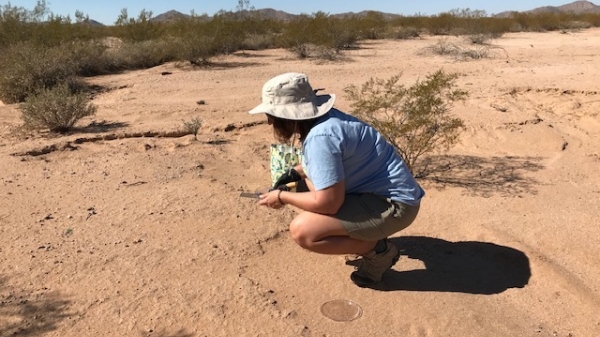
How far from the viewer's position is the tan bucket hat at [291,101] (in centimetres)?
254

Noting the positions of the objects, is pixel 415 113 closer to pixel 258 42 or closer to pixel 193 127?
pixel 193 127

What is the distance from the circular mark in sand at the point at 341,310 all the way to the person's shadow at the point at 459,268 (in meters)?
0.23

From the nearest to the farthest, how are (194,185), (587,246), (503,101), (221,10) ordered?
(587,246) → (194,185) → (503,101) → (221,10)

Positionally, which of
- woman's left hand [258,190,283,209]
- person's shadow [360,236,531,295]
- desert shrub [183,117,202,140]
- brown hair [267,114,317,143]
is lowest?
person's shadow [360,236,531,295]

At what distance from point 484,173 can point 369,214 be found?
2.54m

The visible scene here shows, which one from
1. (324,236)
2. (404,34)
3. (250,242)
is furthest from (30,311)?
(404,34)

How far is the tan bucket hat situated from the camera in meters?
2.54

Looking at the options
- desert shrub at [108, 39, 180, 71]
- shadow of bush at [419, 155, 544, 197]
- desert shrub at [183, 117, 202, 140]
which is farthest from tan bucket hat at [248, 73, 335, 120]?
desert shrub at [108, 39, 180, 71]

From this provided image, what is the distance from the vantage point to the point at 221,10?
19562mm

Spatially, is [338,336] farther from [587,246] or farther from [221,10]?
[221,10]

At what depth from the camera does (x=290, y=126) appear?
8.61ft

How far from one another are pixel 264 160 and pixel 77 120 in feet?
9.44

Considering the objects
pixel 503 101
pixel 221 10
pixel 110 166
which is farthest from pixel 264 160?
pixel 221 10

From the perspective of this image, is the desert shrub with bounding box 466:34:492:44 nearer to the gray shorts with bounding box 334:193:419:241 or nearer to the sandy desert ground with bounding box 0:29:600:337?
the sandy desert ground with bounding box 0:29:600:337
